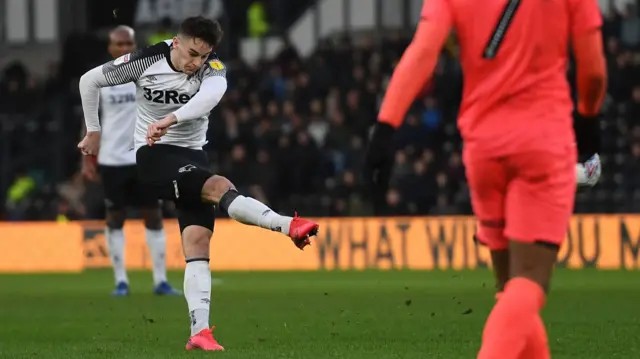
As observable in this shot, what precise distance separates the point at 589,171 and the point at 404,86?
4.81ft

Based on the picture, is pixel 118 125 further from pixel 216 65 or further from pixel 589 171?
pixel 589 171

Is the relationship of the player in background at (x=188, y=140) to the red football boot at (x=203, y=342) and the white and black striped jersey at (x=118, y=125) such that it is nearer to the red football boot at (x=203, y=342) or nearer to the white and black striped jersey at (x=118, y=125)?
the red football boot at (x=203, y=342)

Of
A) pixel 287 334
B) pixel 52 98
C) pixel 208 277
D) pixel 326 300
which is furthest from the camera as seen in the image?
pixel 52 98

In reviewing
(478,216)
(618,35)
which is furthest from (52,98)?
(478,216)

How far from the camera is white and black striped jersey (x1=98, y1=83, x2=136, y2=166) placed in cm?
1323

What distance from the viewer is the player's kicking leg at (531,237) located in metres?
5.08

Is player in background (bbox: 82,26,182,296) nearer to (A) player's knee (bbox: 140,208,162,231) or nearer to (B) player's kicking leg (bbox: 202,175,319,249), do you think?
(A) player's knee (bbox: 140,208,162,231)

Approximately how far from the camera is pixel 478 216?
18.0 feet

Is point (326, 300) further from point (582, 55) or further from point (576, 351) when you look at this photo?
point (582, 55)

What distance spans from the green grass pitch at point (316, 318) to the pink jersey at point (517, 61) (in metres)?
2.55

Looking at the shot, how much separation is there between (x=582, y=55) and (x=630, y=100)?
1675 centimetres

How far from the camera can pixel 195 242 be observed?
26.8 ft

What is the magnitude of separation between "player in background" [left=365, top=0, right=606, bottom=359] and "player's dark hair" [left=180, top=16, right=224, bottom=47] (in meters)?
2.95

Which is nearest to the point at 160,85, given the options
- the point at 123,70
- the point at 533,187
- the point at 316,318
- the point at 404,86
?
the point at 123,70
